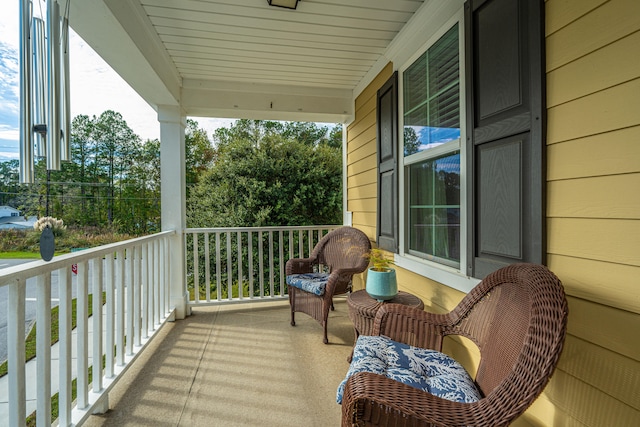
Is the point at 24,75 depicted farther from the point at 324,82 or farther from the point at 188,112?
the point at 324,82

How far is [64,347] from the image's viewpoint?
1550 mm

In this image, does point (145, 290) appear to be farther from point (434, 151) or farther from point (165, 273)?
point (434, 151)

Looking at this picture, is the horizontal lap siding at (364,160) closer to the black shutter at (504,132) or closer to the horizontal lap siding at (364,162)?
the horizontal lap siding at (364,162)

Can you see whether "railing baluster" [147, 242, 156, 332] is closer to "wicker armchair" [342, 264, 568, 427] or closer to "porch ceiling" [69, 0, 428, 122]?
"porch ceiling" [69, 0, 428, 122]

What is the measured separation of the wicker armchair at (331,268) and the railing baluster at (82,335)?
1.75m

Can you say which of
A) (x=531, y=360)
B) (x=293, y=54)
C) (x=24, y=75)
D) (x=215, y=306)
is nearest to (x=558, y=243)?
(x=531, y=360)

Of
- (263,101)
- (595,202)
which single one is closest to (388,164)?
(263,101)

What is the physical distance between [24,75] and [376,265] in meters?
2.14

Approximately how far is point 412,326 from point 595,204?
1002mm

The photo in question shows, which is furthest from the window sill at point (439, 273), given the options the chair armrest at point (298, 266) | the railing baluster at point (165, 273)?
the railing baluster at point (165, 273)

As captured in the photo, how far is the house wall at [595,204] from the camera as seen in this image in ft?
3.42

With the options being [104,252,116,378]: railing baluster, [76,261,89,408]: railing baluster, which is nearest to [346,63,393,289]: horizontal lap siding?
[104,252,116,378]: railing baluster

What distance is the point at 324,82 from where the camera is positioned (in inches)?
145

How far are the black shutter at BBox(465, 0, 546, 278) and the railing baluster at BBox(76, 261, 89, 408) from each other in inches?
84.5
